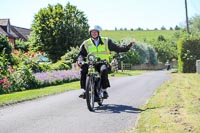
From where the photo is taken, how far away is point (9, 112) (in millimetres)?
9875

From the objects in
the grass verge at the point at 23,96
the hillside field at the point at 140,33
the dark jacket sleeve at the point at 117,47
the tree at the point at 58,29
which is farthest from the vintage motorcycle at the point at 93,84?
the hillside field at the point at 140,33

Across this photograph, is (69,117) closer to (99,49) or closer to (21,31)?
(99,49)

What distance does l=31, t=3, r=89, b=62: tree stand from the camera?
192ft

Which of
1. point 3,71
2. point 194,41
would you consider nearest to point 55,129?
point 3,71

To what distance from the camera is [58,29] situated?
59.3m

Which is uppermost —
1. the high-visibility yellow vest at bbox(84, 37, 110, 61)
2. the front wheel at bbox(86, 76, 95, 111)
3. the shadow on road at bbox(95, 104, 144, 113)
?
the high-visibility yellow vest at bbox(84, 37, 110, 61)

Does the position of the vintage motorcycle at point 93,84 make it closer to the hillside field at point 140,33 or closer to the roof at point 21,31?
the roof at point 21,31

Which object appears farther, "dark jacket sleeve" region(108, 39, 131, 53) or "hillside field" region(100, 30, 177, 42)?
"hillside field" region(100, 30, 177, 42)

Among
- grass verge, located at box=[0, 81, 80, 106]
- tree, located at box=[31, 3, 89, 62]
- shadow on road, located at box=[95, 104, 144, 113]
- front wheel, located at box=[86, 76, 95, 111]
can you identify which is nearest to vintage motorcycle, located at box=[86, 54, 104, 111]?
front wheel, located at box=[86, 76, 95, 111]

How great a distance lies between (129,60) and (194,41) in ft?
73.2

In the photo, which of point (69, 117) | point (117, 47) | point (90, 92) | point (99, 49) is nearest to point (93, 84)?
point (90, 92)

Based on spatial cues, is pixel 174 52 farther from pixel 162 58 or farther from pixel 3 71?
pixel 3 71

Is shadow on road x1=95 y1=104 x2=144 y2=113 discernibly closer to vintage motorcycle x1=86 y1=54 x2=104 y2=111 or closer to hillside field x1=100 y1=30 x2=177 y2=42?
vintage motorcycle x1=86 y1=54 x2=104 y2=111

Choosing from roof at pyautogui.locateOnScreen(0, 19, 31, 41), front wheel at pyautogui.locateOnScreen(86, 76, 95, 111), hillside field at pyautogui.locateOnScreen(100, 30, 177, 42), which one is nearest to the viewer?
front wheel at pyautogui.locateOnScreen(86, 76, 95, 111)
